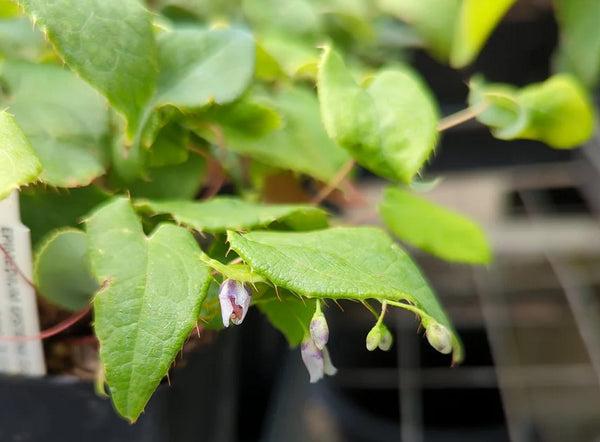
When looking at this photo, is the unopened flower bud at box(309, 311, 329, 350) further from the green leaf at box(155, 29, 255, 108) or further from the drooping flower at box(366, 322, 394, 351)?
the green leaf at box(155, 29, 255, 108)

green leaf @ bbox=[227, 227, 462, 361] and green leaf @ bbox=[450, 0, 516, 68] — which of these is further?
green leaf @ bbox=[450, 0, 516, 68]

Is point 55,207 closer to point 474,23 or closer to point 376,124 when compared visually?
point 376,124

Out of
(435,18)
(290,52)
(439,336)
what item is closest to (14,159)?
(439,336)

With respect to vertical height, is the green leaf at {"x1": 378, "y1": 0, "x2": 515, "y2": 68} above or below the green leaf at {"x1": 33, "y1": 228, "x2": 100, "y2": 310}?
above

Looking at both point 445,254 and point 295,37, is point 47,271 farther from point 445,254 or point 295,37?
point 295,37

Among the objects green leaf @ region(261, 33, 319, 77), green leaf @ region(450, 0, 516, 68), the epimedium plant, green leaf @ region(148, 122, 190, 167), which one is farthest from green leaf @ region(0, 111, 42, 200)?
green leaf @ region(450, 0, 516, 68)

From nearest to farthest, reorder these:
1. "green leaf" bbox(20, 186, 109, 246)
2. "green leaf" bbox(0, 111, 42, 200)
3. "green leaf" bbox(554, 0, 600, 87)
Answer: "green leaf" bbox(0, 111, 42, 200)
"green leaf" bbox(20, 186, 109, 246)
"green leaf" bbox(554, 0, 600, 87)
